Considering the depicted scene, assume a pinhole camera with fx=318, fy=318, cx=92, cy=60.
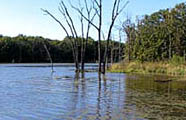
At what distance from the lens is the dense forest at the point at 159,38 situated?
Result: 1662 inches

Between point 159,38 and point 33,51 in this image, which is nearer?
point 159,38

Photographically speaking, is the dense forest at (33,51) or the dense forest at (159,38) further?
the dense forest at (33,51)

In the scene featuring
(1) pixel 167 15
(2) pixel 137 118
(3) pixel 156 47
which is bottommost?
(2) pixel 137 118

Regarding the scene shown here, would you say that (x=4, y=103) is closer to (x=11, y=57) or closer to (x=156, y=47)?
(x=156, y=47)

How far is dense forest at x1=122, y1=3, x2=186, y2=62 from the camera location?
42.2 meters

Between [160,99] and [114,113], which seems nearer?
[114,113]

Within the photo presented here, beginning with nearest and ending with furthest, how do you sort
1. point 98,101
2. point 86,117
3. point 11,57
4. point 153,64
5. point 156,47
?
point 86,117 < point 98,101 < point 153,64 < point 156,47 < point 11,57

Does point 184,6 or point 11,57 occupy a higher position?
point 184,6

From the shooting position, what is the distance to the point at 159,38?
1692 inches

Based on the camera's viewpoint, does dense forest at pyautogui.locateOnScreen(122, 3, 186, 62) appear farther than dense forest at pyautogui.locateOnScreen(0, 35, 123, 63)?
No

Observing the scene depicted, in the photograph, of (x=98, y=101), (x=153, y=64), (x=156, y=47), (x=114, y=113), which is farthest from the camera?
(x=156, y=47)

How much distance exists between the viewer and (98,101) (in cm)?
1202

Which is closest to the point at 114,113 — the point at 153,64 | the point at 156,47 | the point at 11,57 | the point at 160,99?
the point at 160,99

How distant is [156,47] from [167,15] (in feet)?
26.7
